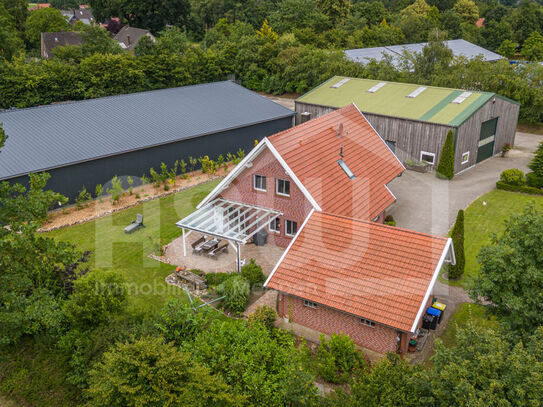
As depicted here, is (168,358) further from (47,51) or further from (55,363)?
(47,51)

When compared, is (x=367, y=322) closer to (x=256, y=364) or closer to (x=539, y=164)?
(x=256, y=364)

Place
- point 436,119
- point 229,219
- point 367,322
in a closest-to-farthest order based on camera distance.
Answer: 1. point 367,322
2. point 229,219
3. point 436,119

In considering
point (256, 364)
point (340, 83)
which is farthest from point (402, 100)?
point (256, 364)

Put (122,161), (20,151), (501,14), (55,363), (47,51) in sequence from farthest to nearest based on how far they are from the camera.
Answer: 1. (501,14)
2. (47,51)
3. (122,161)
4. (20,151)
5. (55,363)

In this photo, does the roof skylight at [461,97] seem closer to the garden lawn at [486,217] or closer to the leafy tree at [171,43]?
the garden lawn at [486,217]

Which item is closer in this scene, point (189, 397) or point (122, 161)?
point (189, 397)

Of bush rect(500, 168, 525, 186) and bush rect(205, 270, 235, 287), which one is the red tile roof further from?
bush rect(500, 168, 525, 186)

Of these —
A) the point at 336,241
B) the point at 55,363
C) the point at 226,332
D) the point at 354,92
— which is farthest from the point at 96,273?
the point at 354,92
